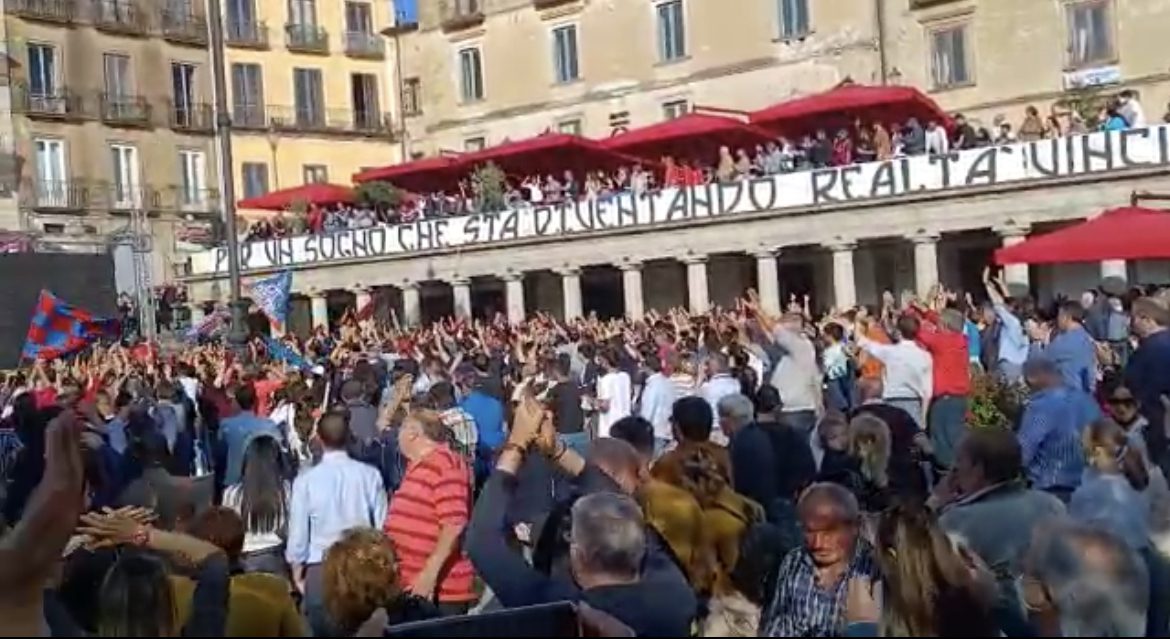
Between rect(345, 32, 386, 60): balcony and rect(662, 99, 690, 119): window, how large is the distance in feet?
48.2

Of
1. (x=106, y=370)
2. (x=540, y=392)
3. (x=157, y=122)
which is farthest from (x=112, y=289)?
(x=157, y=122)

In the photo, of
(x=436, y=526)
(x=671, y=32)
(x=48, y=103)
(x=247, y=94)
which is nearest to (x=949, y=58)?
(x=671, y=32)

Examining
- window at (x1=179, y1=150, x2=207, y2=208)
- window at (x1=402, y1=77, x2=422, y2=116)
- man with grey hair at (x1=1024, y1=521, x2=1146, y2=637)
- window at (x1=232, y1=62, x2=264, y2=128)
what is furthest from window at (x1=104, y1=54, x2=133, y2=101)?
man with grey hair at (x1=1024, y1=521, x2=1146, y2=637)

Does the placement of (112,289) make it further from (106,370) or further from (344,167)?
(344,167)

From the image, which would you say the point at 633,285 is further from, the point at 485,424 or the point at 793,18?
the point at 485,424

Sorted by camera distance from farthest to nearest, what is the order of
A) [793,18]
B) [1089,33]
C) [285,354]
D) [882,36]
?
[793,18] → [882,36] → [1089,33] → [285,354]

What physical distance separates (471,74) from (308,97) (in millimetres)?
7682

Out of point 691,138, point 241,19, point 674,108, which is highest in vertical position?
point 241,19

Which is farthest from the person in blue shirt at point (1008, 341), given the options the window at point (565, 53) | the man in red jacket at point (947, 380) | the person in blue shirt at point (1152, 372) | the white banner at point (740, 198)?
the window at point (565, 53)

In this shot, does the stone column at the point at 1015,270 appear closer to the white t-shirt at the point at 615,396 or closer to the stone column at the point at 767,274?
the stone column at the point at 767,274

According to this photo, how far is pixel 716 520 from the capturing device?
654cm

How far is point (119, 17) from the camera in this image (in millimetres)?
49219

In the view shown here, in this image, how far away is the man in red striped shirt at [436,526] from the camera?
7.10m

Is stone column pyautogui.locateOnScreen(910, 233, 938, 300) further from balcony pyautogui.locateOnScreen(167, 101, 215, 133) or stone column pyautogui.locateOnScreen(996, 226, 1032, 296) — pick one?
balcony pyautogui.locateOnScreen(167, 101, 215, 133)
